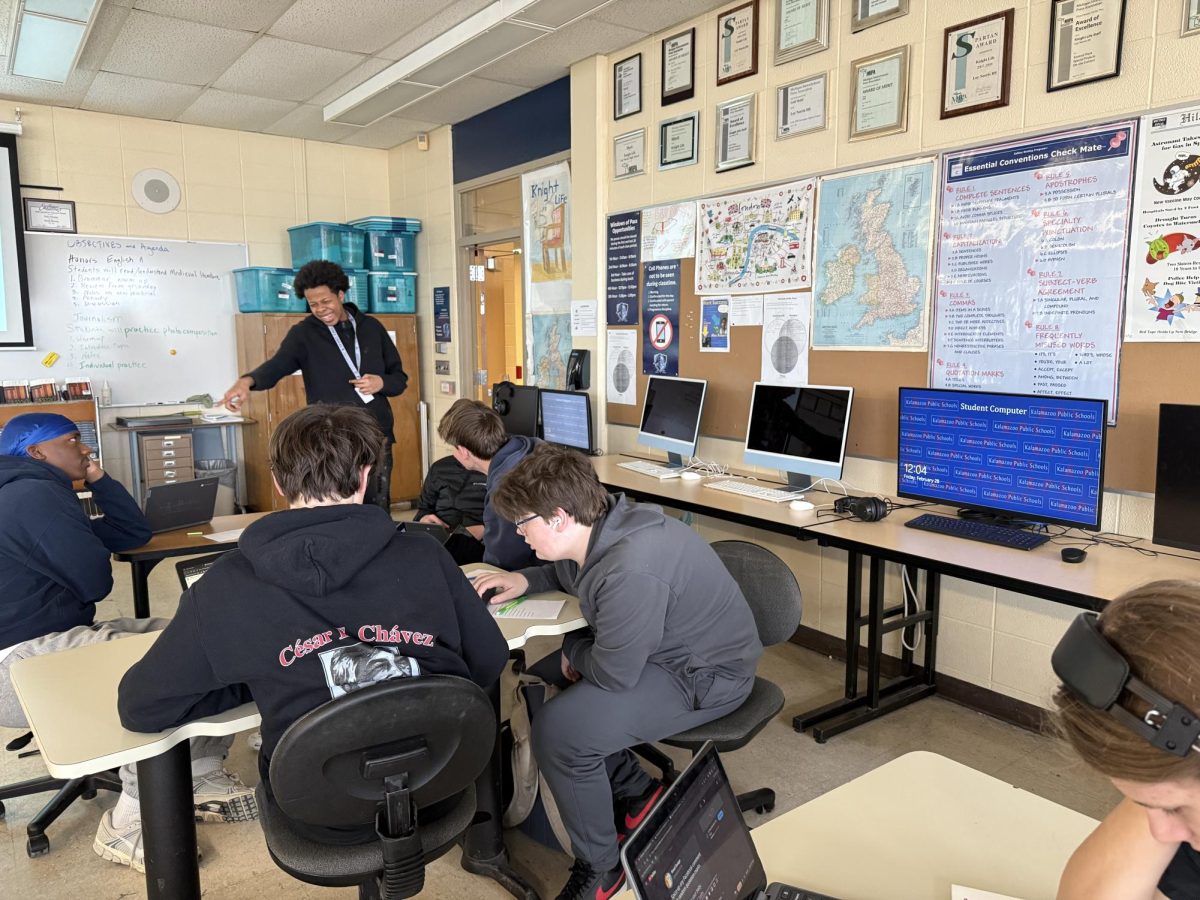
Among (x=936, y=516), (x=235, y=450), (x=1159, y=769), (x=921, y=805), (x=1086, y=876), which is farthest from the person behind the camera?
(x=235, y=450)

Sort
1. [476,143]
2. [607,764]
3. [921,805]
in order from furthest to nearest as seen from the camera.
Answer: [476,143], [607,764], [921,805]

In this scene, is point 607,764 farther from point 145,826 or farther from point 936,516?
point 936,516

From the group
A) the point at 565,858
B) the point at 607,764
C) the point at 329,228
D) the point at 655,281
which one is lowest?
the point at 565,858

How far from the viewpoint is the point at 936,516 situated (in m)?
2.92

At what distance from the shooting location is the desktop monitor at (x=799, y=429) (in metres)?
3.23

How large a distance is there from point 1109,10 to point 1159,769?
272 centimetres

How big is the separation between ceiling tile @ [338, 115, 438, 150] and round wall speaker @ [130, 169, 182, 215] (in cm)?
128

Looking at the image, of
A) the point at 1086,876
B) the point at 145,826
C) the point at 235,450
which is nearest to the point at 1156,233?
the point at 1086,876

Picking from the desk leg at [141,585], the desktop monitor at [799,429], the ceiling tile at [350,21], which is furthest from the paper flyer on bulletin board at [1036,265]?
the desk leg at [141,585]

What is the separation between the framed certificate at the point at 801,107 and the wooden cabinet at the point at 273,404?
365 centimetres

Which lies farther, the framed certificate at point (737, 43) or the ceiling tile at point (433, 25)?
the ceiling tile at point (433, 25)

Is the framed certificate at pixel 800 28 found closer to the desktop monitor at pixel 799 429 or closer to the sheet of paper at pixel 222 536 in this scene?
the desktop monitor at pixel 799 429

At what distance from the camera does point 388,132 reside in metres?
6.22

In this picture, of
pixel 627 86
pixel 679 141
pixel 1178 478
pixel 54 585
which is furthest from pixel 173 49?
pixel 1178 478
